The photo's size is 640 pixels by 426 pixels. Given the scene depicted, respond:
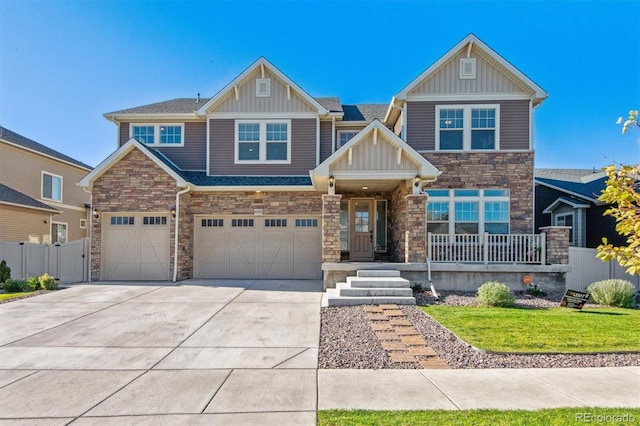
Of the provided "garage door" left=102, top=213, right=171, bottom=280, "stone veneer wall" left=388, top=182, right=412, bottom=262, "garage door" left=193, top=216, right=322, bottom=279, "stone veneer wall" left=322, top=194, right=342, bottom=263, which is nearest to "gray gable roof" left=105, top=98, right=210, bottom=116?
"garage door" left=102, top=213, right=171, bottom=280

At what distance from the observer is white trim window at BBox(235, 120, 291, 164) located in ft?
45.3

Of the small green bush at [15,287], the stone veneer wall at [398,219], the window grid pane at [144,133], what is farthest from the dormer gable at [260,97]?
the small green bush at [15,287]

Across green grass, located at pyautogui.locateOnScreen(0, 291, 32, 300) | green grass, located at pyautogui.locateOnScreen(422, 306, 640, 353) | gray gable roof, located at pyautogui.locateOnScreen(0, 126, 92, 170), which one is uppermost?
gray gable roof, located at pyautogui.locateOnScreen(0, 126, 92, 170)

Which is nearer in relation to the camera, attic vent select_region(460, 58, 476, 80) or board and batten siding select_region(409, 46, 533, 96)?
board and batten siding select_region(409, 46, 533, 96)

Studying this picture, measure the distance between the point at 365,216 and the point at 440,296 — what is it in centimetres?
518

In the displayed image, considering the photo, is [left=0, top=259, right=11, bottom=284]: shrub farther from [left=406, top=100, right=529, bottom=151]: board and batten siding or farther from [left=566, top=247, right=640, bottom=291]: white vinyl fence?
[left=566, top=247, right=640, bottom=291]: white vinyl fence

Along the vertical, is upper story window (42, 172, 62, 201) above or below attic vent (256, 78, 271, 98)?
below

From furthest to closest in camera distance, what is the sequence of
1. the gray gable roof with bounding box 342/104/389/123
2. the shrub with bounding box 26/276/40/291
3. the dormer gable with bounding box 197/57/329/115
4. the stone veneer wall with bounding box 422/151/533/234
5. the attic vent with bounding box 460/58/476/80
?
the gray gable roof with bounding box 342/104/389/123 < the dormer gable with bounding box 197/57/329/115 < the attic vent with bounding box 460/58/476/80 < the stone veneer wall with bounding box 422/151/533/234 < the shrub with bounding box 26/276/40/291

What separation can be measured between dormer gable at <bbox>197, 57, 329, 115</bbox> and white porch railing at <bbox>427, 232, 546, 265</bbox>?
7.00m

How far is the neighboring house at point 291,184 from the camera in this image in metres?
12.5

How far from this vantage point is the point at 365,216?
46.0 feet

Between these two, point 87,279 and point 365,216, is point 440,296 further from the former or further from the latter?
point 87,279

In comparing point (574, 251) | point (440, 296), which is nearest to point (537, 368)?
point (440, 296)

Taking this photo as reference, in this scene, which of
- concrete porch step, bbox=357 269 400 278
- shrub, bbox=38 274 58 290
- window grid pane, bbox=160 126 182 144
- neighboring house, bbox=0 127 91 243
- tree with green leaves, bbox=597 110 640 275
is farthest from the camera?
neighboring house, bbox=0 127 91 243
